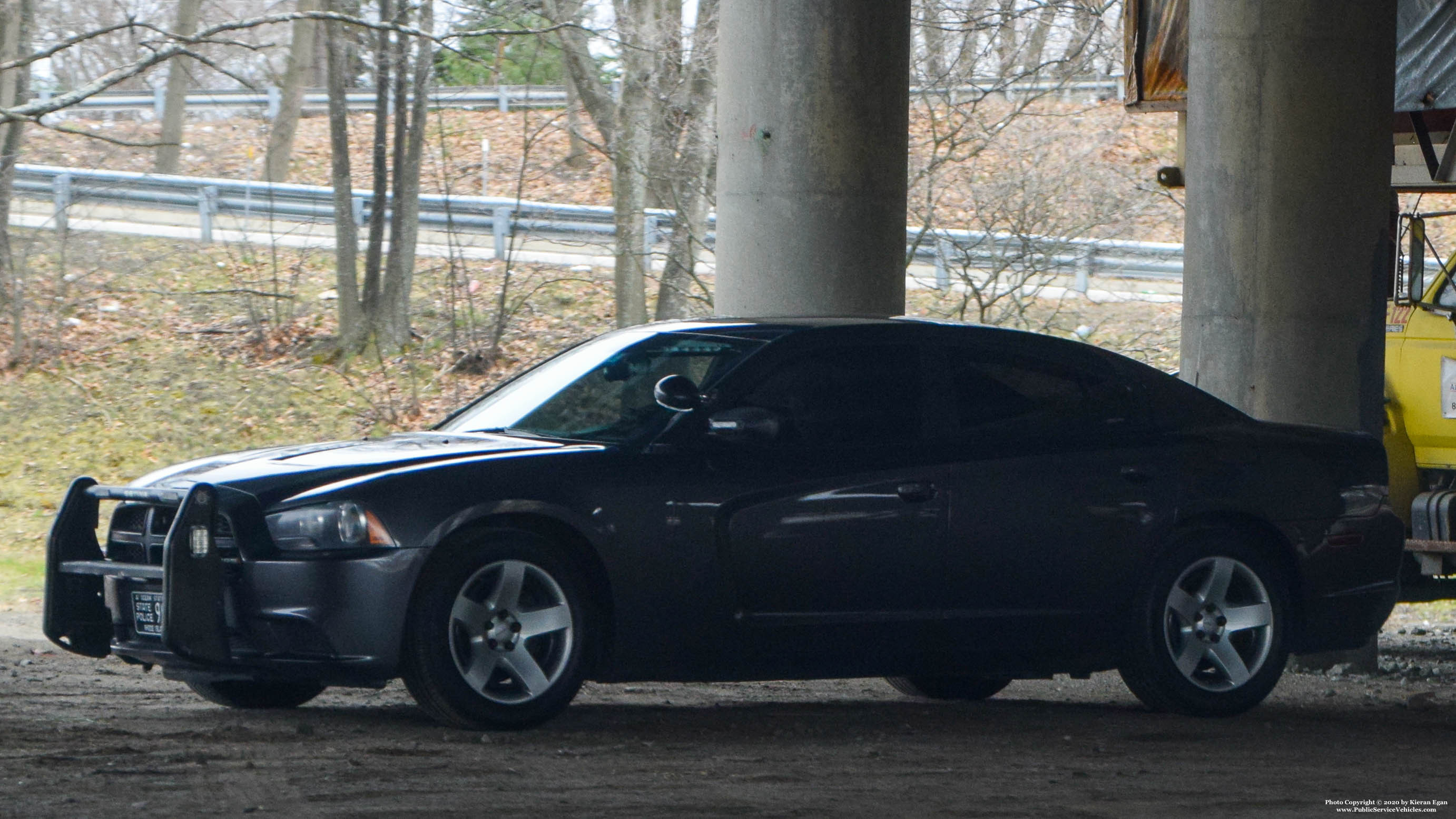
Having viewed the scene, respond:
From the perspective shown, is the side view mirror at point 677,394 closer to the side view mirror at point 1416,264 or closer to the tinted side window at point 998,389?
the tinted side window at point 998,389

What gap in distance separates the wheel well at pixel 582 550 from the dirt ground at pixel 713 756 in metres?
0.34

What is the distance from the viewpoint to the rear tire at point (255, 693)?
→ 7582 millimetres

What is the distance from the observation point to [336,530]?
21.6 feet

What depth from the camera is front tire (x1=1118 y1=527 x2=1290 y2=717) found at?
792 centimetres

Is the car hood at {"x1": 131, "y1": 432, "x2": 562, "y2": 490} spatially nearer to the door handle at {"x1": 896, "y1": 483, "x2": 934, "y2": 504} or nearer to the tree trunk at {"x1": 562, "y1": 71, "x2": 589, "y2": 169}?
the door handle at {"x1": 896, "y1": 483, "x2": 934, "y2": 504}

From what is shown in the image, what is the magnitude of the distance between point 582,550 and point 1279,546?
3149mm

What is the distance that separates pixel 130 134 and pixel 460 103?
608 cm

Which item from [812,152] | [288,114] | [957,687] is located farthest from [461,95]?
[957,687]

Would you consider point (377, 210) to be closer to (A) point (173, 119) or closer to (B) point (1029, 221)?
(B) point (1029, 221)

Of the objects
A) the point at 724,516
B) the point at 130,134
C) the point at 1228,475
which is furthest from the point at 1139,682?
the point at 130,134

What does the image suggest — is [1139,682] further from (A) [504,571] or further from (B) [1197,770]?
(A) [504,571]

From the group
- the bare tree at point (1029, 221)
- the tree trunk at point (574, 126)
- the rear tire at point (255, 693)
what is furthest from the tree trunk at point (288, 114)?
the rear tire at point (255, 693)

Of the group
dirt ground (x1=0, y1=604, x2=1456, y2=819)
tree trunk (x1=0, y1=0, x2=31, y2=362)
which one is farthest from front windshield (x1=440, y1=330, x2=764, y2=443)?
tree trunk (x1=0, y1=0, x2=31, y2=362)

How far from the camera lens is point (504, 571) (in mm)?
6801
